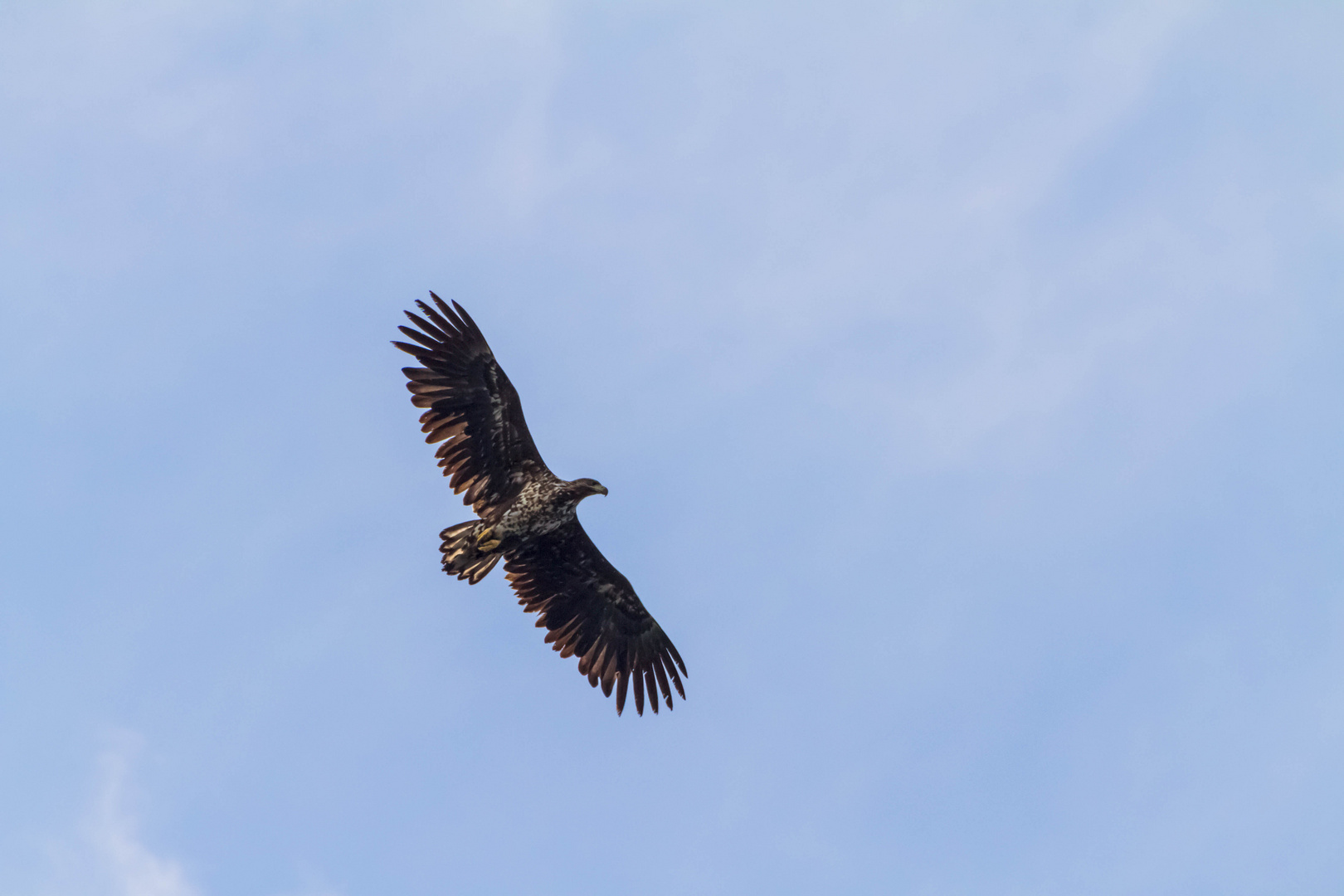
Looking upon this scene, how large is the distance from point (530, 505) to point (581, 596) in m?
2.52

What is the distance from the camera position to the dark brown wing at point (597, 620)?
20938mm

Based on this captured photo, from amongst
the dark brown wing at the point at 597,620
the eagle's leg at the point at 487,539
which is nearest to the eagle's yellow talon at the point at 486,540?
the eagle's leg at the point at 487,539

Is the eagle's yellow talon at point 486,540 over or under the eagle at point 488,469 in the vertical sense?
under

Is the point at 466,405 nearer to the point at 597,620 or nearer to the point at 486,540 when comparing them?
the point at 486,540

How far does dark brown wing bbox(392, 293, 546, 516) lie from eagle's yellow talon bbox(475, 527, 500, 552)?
0.65 m

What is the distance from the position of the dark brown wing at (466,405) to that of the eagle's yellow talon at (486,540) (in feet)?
2.12

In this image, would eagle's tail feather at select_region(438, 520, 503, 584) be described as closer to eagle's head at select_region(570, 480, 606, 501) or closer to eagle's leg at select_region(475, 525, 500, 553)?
eagle's leg at select_region(475, 525, 500, 553)

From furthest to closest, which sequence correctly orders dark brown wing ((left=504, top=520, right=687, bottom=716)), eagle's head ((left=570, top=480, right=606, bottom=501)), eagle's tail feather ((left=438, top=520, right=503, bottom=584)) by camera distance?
dark brown wing ((left=504, top=520, right=687, bottom=716)) < eagle's head ((left=570, top=480, right=606, bottom=501)) < eagle's tail feather ((left=438, top=520, right=503, bottom=584))

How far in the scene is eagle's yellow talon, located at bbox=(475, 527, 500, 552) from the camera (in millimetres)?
19250

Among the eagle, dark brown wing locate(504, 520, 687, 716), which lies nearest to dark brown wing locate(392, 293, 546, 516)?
the eagle

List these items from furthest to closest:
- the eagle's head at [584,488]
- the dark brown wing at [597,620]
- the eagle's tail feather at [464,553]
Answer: the dark brown wing at [597,620] < the eagle's head at [584,488] < the eagle's tail feather at [464,553]

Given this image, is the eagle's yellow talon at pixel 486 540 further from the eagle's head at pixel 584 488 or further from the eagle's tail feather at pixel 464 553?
the eagle's head at pixel 584 488

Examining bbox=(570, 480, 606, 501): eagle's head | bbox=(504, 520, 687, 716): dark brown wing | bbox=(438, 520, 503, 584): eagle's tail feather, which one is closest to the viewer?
bbox=(438, 520, 503, 584): eagle's tail feather

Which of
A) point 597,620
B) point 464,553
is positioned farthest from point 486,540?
point 597,620
